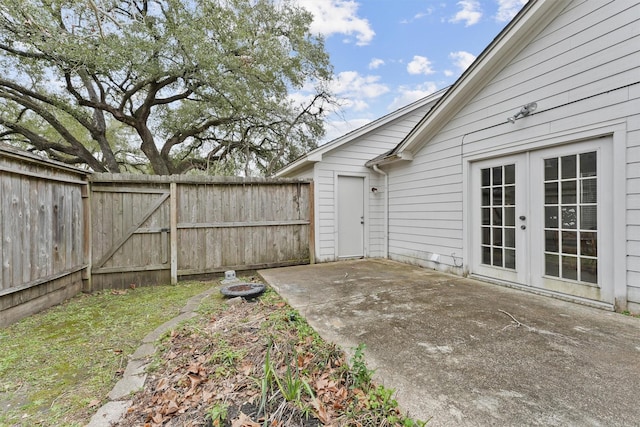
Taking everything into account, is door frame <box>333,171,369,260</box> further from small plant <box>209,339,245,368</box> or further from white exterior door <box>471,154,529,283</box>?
small plant <box>209,339,245,368</box>

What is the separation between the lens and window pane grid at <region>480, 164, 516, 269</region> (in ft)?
13.3

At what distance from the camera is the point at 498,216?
4.25m

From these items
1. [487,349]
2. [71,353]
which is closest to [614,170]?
[487,349]

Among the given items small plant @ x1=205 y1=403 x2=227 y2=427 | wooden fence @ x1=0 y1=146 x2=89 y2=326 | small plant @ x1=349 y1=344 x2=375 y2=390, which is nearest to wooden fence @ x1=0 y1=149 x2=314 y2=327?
wooden fence @ x1=0 y1=146 x2=89 y2=326

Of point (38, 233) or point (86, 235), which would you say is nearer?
point (38, 233)

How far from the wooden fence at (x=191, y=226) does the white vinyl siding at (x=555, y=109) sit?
2.73m

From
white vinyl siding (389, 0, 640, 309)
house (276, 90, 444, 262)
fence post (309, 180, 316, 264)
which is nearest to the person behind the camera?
white vinyl siding (389, 0, 640, 309)

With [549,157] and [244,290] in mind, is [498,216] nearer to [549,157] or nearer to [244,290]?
[549,157]

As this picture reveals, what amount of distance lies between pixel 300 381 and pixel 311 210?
4.51m

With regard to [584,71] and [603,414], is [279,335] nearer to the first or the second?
[603,414]

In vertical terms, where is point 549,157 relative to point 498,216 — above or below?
above

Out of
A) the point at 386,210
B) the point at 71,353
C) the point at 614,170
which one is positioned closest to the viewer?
the point at 71,353

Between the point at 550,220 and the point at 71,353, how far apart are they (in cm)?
543

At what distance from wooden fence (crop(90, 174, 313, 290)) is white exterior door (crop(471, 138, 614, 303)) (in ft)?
11.2
